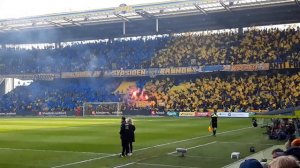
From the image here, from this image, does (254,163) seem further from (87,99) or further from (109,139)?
(87,99)

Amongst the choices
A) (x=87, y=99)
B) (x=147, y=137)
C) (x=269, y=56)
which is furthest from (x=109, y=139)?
(x=87, y=99)

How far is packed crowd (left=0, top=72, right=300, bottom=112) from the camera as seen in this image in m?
54.4

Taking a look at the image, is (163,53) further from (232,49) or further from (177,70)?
(232,49)

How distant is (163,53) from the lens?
68.9 m

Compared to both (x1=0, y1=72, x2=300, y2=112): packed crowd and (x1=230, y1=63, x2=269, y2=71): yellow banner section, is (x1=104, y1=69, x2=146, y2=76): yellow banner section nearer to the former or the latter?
(x1=0, y1=72, x2=300, y2=112): packed crowd

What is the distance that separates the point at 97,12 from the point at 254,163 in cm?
5951

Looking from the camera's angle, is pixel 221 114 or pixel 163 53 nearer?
pixel 221 114

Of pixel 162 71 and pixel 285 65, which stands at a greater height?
pixel 162 71

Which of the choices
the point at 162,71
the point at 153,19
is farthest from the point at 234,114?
the point at 153,19

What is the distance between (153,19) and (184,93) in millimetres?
12162

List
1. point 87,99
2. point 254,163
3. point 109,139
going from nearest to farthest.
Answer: point 254,163 → point 109,139 → point 87,99

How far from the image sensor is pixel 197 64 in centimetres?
6294

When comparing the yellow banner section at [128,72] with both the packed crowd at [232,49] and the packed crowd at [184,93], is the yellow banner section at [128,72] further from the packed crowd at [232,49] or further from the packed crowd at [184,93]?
the packed crowd at [184,93]

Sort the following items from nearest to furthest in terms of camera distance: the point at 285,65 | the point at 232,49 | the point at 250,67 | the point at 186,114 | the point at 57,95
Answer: the point at 285,65 < the point at 186,114 < the point at 250,67 < the point at 232,49 < the point at 57,95
